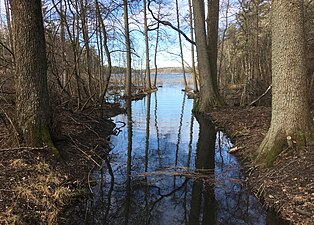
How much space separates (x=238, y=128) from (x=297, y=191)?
494cm

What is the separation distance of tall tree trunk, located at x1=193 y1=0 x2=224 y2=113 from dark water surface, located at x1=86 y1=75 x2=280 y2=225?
4382mm

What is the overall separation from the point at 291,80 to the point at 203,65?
8528 mm

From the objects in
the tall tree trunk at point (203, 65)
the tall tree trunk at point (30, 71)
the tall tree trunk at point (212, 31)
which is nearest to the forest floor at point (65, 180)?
the tall tree trunk at point (30, 71)

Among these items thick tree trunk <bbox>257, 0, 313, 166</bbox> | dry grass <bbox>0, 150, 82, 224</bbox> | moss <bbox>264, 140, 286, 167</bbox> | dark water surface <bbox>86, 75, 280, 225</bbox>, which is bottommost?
dark water surface <bbox>86, 75, 280, 225</bbox>

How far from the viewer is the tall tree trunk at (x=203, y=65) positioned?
1308cm

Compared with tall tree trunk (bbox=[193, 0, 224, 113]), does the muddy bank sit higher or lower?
lower

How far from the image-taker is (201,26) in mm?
13070

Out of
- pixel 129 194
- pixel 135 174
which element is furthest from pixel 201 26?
pixel 129 194

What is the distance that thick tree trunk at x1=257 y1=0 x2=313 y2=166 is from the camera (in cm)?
495

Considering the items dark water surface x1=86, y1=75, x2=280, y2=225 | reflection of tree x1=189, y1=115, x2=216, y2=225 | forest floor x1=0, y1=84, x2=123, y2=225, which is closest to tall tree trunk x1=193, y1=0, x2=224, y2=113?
dark water surface x1=86, y1=75, x2=280, y2=225

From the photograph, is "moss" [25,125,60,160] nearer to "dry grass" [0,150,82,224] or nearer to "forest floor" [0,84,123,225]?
"forest floor" [0,84,123,225]

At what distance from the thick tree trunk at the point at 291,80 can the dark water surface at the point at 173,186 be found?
1.19 meters

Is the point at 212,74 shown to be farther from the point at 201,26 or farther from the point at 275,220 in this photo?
the point at 275,220

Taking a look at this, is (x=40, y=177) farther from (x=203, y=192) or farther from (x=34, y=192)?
(x=203, y=192)
